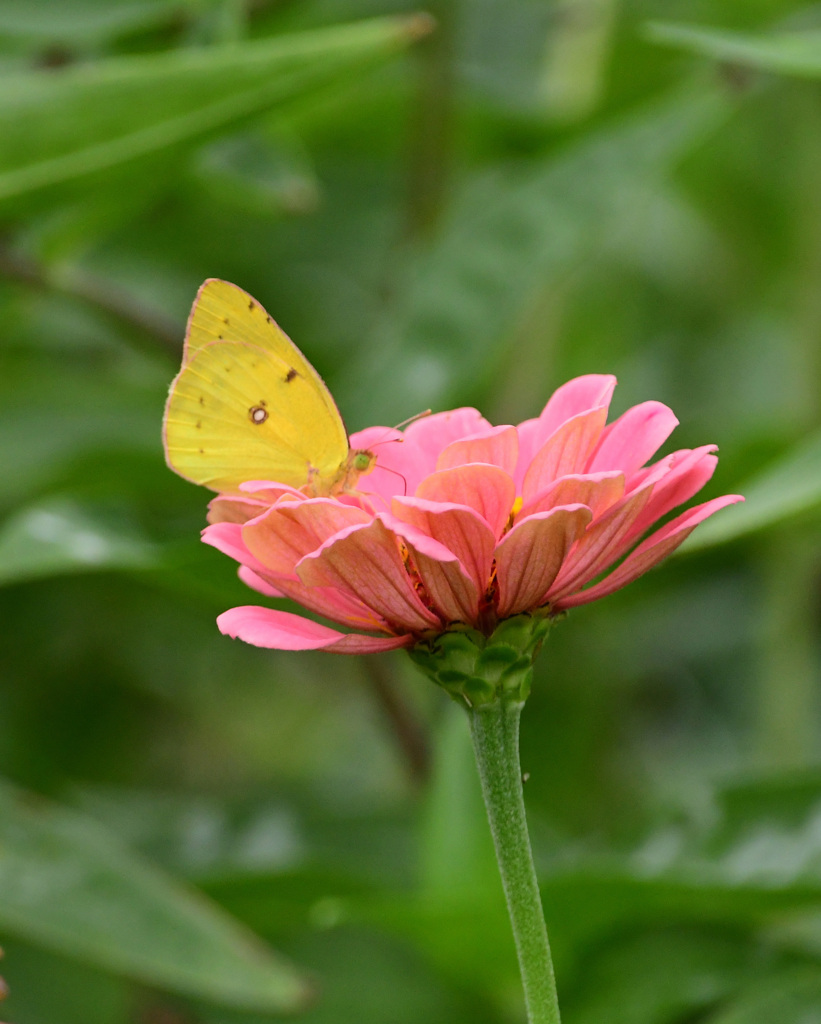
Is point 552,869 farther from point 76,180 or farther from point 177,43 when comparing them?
point 177,43

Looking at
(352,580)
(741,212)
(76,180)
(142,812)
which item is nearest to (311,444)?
(352,580)

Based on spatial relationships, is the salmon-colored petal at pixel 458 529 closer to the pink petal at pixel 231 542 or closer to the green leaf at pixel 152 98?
the pink petal at pixel 231 542

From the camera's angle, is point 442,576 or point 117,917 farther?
point 117,917

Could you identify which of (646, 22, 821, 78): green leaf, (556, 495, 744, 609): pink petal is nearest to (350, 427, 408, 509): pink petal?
(556, 495, 744, 609): pink petal

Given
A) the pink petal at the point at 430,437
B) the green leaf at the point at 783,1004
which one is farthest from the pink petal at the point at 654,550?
the green leaf at the point at 783,1004

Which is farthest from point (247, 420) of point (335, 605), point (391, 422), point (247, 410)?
point (391, 422)

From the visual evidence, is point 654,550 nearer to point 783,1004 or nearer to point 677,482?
point 677,482

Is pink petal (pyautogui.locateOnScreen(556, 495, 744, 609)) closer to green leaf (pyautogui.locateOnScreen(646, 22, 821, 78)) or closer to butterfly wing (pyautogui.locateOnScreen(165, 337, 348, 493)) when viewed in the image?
butterfly wing (pyautogui.locateOnScreen(165, 337, 348, 493))
